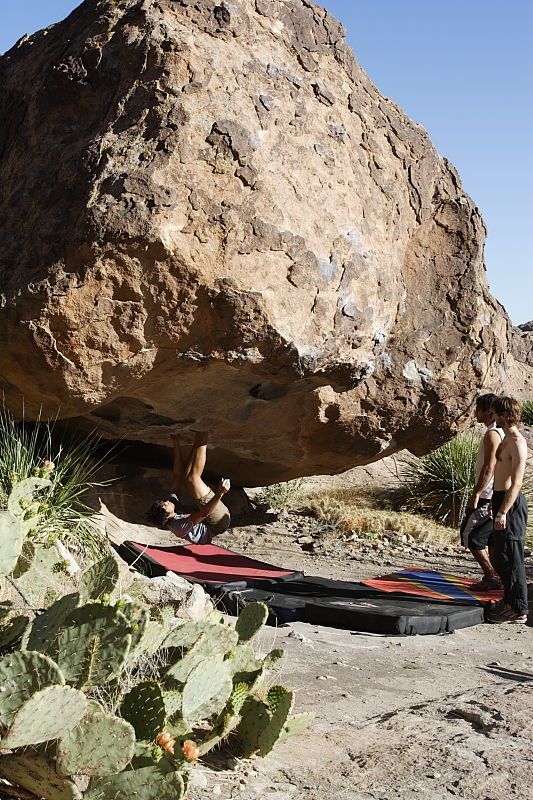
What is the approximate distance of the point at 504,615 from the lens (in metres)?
6.15

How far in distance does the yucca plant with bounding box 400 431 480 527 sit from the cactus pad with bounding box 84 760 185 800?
8.71m

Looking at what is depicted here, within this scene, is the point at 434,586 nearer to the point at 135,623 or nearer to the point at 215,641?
the point at 215,641

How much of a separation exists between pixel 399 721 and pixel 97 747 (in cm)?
162

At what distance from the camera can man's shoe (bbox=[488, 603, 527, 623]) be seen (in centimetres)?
616

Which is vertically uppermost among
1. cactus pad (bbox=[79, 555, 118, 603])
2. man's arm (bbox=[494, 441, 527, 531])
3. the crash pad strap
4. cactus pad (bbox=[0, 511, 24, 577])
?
man's arm (bbox=[494, 441, 527, 531])

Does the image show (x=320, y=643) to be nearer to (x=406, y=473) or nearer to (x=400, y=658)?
(x=400, y=658)

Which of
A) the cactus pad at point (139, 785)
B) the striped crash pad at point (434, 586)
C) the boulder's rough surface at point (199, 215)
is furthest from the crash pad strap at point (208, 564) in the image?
the cactus pad at point (139, 785)

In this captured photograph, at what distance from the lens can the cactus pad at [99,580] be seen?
3.17 meters

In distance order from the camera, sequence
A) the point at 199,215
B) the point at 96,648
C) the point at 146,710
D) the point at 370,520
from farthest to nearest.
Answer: the point at 370,520 → the point at 199,215 → the point at 146,710 → the point at 96,648

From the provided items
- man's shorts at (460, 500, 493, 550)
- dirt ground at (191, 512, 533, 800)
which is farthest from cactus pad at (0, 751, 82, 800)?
man's shorts at (460, 500, 493, 550)

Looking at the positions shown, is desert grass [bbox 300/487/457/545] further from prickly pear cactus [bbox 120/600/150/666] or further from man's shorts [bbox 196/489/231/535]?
prickly pear cactus [bbox 120/600/150/666]

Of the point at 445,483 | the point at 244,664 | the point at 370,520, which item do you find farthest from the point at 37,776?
the point at 445,483

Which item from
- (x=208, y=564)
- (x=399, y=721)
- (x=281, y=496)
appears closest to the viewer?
(x=399, y=721)

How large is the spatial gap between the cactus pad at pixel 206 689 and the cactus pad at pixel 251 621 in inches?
25.6
